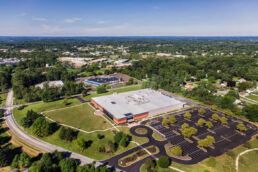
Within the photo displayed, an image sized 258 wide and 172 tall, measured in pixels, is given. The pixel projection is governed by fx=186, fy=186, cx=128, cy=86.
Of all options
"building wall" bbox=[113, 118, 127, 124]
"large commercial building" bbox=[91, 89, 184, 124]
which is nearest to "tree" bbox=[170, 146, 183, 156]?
"building wall" bbox=[113, 118, 127, 124]

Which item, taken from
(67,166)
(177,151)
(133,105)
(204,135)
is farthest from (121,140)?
(204,135)

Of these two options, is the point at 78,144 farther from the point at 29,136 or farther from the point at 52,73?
the point at 52,73

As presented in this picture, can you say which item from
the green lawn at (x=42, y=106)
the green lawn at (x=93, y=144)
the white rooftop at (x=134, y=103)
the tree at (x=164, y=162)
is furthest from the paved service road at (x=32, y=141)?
the white rooftop at (x=134, y=103)

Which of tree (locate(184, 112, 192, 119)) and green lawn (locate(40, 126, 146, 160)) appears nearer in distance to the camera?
green lawn (locate(40, 126, 146, 160))

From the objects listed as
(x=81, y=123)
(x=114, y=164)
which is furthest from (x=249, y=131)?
(x=81, y=123)

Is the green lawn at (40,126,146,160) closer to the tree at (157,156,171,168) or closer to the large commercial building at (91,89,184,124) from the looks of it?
the large commercial building at (91,89,184,124)

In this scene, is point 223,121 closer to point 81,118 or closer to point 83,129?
point 83,129

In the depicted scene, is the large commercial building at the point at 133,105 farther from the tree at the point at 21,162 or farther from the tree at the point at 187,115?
the tree at the point at 21,162
